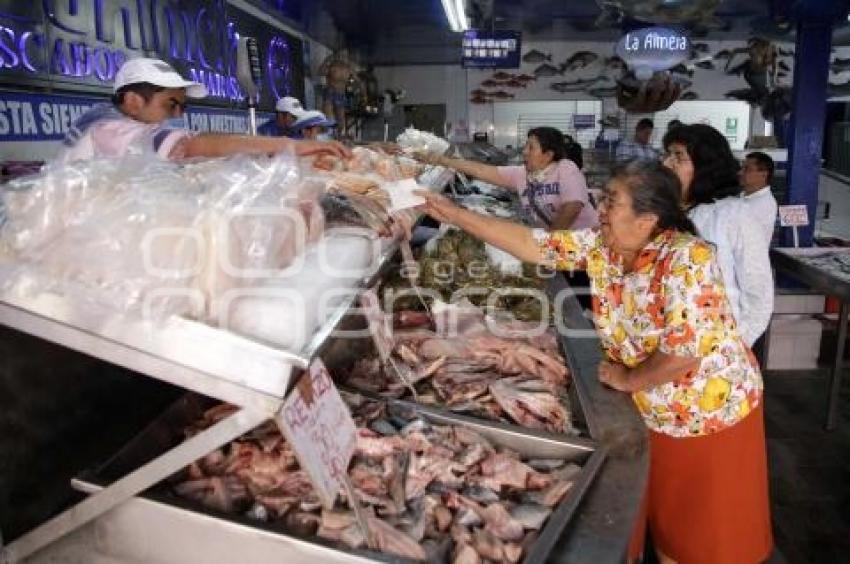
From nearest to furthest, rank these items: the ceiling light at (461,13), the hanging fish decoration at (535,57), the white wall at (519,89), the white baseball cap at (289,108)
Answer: the white baseball cap at (289,108) < the ceiling light at (461,13) < the white wall at (519,89) < the hanging fish decoration at (535,57)

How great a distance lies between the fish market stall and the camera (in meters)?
1.38

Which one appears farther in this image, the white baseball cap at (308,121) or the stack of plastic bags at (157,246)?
the white baseball cap at (308,121)

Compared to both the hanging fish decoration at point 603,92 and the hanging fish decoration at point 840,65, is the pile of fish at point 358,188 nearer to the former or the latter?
the hanging fish decoration at point 603,92

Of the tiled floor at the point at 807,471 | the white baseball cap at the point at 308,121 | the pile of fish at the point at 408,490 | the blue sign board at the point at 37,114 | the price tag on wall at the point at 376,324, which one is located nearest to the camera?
the pile of fish at the point at 408,490

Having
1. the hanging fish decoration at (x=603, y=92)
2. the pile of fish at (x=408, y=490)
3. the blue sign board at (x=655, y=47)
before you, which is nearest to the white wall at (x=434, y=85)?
the hanging fish decoration at (x=603, y=92)

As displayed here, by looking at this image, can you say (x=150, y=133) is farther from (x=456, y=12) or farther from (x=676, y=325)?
(x=456, y=12)

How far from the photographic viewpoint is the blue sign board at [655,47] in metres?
8.43

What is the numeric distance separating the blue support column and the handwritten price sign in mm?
7026

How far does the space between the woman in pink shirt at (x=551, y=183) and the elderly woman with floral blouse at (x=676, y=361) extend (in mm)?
2326

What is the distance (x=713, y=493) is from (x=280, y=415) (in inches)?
79.0

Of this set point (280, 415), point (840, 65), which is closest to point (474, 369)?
point (280, 415)

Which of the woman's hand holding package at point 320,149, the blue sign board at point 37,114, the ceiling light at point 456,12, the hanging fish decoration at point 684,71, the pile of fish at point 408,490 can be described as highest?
the ceiling light at point 456,12

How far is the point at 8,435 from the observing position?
1.74 metres

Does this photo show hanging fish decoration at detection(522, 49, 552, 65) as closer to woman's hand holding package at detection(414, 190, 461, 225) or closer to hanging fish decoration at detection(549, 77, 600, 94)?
hanging fish decoration at detection(549, 77, 600, 94)
